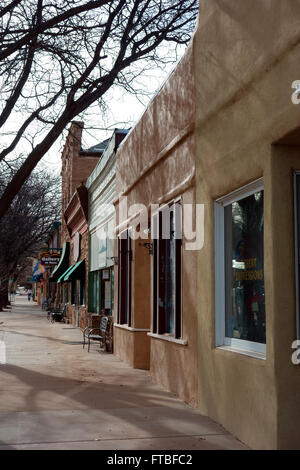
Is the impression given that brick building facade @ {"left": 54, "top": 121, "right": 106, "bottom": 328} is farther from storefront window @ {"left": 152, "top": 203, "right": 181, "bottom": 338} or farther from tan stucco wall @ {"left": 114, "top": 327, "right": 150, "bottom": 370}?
storefront window @ {"left": 152, "top": 203, "right": 181, "bottom": 338}

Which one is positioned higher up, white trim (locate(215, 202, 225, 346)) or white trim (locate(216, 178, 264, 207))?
white trim (locate(216, 178, 264, 207))

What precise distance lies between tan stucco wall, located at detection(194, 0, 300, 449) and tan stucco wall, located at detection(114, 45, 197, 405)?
0.56 m

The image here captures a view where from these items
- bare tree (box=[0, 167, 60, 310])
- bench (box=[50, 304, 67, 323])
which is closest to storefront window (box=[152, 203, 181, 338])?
bench (box=[50, 304, 67, 323])

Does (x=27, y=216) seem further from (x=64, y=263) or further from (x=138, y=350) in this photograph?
(x=138, y=350)

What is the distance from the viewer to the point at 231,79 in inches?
277

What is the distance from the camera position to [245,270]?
23.0ft

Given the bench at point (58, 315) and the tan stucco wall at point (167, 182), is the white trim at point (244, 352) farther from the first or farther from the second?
the bench at point (58, 315)

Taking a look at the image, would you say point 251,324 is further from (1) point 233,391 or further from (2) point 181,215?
(2) point 181,215

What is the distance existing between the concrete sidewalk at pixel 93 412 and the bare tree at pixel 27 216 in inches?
876

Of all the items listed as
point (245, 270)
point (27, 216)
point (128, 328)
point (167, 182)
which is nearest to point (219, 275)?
point (245, 270)

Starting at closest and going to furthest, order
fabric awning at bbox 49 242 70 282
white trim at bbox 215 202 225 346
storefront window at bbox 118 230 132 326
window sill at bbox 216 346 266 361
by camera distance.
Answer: window sill at bbox 216 346 266 361 → white trim at bbox 215 202 225 346 → storefront window at bbox 118 230 132 326 → fabric awning at bbox 49 242 70 282

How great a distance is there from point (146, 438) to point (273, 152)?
3.22 meters

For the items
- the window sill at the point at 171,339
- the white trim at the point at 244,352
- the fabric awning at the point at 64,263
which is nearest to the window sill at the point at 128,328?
the window sill at the point at 171,339

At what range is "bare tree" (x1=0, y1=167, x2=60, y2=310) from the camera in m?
34.8
